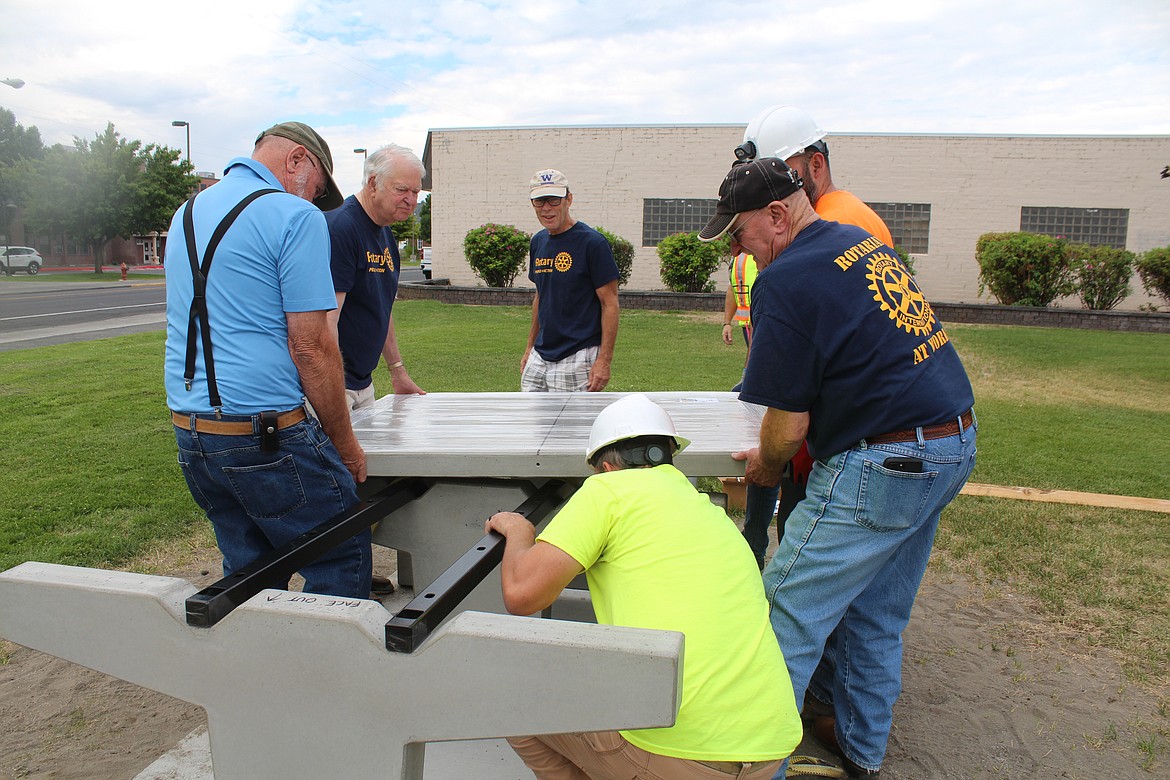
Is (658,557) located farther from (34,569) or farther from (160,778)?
(160,778)

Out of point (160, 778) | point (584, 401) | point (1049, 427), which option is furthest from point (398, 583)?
point (1049, 427)

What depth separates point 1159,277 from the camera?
1819cm

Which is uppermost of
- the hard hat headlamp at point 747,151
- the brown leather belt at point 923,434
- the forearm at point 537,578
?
the hard hat headlamp at point 747,151

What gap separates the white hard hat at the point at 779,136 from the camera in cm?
300

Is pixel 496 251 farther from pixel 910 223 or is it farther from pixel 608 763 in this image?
pixel 608 763

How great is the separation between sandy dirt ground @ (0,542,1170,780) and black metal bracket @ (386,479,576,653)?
1.58 metres

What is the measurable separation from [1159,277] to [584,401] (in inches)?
747

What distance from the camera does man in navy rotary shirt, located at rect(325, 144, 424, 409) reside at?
3.64 meters

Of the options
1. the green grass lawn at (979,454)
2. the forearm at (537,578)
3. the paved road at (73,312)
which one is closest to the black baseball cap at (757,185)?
the forearm at (537,578)

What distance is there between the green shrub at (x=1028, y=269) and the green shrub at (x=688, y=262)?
5988 millimetres

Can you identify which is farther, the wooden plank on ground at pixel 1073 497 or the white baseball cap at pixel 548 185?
the wooden plank on ground at pixel 1073 497

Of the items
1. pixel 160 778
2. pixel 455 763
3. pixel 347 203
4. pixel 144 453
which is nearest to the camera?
pixel 160 778

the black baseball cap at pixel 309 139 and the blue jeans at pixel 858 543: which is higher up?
the black baseball cap at pixel 309 139

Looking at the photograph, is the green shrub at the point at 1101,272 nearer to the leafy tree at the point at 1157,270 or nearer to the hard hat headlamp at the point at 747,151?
the leafy tree at the point at 1157,270
